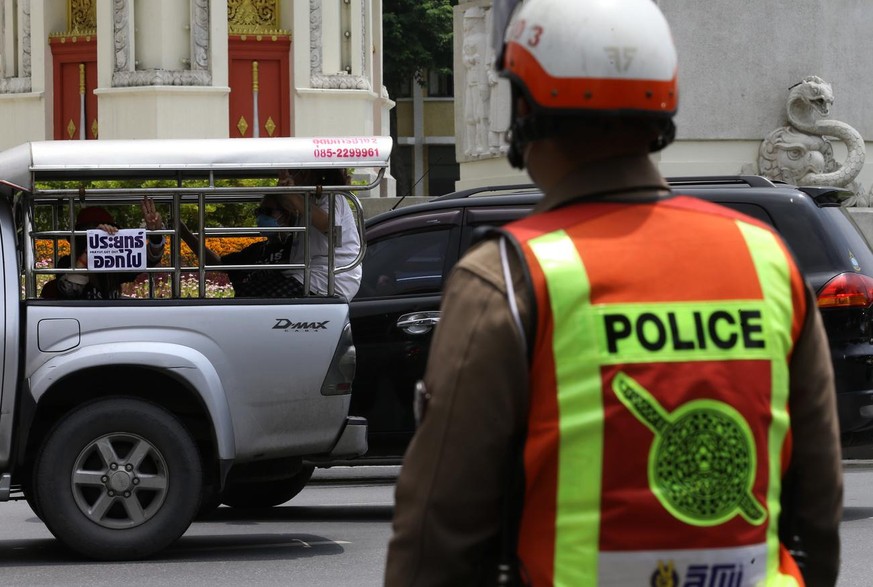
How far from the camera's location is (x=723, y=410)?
2.27 m

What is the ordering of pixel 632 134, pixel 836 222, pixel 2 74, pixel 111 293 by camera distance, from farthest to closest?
pixel 2 74, pixel 836 222, pixel 111 293, pixel 632 134

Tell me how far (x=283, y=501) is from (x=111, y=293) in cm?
205

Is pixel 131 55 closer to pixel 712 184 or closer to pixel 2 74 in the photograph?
pixel 2 74

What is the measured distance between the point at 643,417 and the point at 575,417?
9 cm

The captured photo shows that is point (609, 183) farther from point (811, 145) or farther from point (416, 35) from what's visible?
point (416, 35)

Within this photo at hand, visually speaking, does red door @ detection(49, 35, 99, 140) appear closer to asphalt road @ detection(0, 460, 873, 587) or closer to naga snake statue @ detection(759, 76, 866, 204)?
naga snake statue @ detection(759, 76, 866, 204)

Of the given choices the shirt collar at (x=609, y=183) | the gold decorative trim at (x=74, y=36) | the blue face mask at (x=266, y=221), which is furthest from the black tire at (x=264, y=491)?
the gold decorative trim at (x=74, y=36)

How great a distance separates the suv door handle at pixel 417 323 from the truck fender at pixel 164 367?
5.90 feet

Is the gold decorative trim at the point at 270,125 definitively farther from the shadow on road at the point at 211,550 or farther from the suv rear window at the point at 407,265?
the shadow on road at the point at 211,550

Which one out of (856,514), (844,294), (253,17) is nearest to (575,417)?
(844,294)

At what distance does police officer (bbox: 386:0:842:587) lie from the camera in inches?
88.0

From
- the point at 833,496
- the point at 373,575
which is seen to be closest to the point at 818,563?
the point at 833,496

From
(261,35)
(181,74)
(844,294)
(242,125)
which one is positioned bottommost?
(844,294)

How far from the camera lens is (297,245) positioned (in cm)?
855
